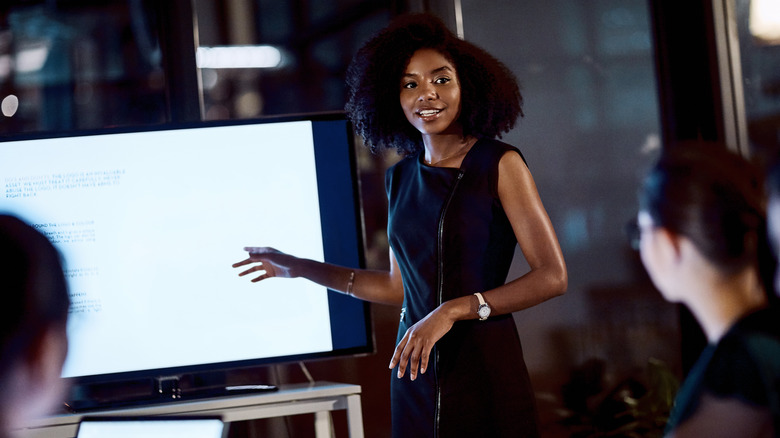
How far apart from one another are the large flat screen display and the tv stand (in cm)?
18

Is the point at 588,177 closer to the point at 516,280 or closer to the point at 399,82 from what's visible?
the point at 399,82

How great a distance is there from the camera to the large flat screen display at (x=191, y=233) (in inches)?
96.3

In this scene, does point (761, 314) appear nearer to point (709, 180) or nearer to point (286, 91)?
point (709, 180)

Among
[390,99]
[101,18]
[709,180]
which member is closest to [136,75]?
[101,18]

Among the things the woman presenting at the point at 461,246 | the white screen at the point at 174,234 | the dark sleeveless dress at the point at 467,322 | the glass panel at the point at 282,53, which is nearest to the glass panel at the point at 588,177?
the glass panel at the point at 282,53

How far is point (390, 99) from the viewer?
7.28ft

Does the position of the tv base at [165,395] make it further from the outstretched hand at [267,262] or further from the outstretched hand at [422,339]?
the outstretched hand at [422,339]

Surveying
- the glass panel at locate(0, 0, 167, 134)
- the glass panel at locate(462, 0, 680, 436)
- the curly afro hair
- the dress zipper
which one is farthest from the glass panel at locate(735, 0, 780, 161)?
the glass panel at locate(0, 0, 167, 134)

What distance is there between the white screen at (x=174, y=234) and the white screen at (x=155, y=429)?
0.30 m

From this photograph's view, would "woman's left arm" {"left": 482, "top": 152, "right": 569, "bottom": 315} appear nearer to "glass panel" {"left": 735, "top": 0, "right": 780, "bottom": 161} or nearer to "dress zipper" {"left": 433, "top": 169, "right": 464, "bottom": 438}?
"dress zipper" {"left": 433, "top": 169, "right": 464, "bottom": 438}

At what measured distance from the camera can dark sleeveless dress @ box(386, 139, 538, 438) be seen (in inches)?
71.5

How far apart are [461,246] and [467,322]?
192 millimetres

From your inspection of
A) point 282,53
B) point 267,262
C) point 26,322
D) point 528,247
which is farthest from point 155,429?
point 282,53

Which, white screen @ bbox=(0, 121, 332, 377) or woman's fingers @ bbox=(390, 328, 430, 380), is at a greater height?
white screen @ bbox=(0, 121, 332, 377)
